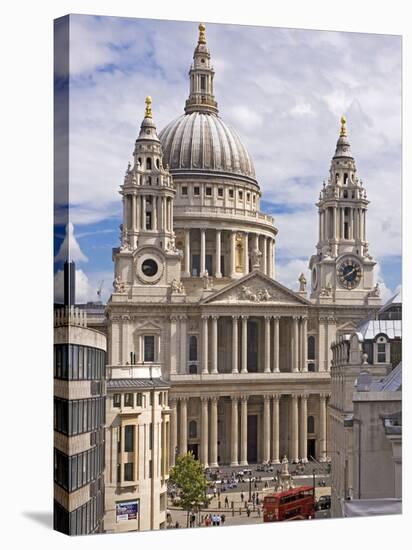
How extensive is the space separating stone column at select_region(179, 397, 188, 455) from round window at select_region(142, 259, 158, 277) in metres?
5.54

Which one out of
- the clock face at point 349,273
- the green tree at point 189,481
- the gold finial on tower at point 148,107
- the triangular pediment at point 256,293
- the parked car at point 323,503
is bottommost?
the parked car at point 323,503

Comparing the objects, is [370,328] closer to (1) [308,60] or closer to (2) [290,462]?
(2) [290,462]

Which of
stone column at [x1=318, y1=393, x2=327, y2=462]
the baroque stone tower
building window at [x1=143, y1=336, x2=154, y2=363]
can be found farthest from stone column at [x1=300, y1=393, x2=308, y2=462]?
the baroque stone tower

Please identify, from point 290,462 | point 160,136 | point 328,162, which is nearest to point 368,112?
point 328,162

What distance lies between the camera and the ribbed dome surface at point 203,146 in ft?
140

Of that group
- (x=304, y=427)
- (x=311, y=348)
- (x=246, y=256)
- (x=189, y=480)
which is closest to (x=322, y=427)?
(x=304, y=427)

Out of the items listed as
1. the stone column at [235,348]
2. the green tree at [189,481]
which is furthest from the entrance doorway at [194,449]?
the stone column at [235,348]

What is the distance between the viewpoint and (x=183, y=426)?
4172 centimetres

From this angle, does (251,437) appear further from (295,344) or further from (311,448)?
(295,344)

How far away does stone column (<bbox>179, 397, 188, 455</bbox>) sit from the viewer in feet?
135

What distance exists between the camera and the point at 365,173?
40.1m

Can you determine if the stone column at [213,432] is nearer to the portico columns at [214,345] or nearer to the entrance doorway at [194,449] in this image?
the entrance doorway at [194,449]

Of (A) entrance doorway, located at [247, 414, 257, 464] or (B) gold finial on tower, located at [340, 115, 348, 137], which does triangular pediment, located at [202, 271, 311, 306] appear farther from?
(B) gold finial on tower, located at [340, 115, 348, 137]

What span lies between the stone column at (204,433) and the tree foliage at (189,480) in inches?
58.8
